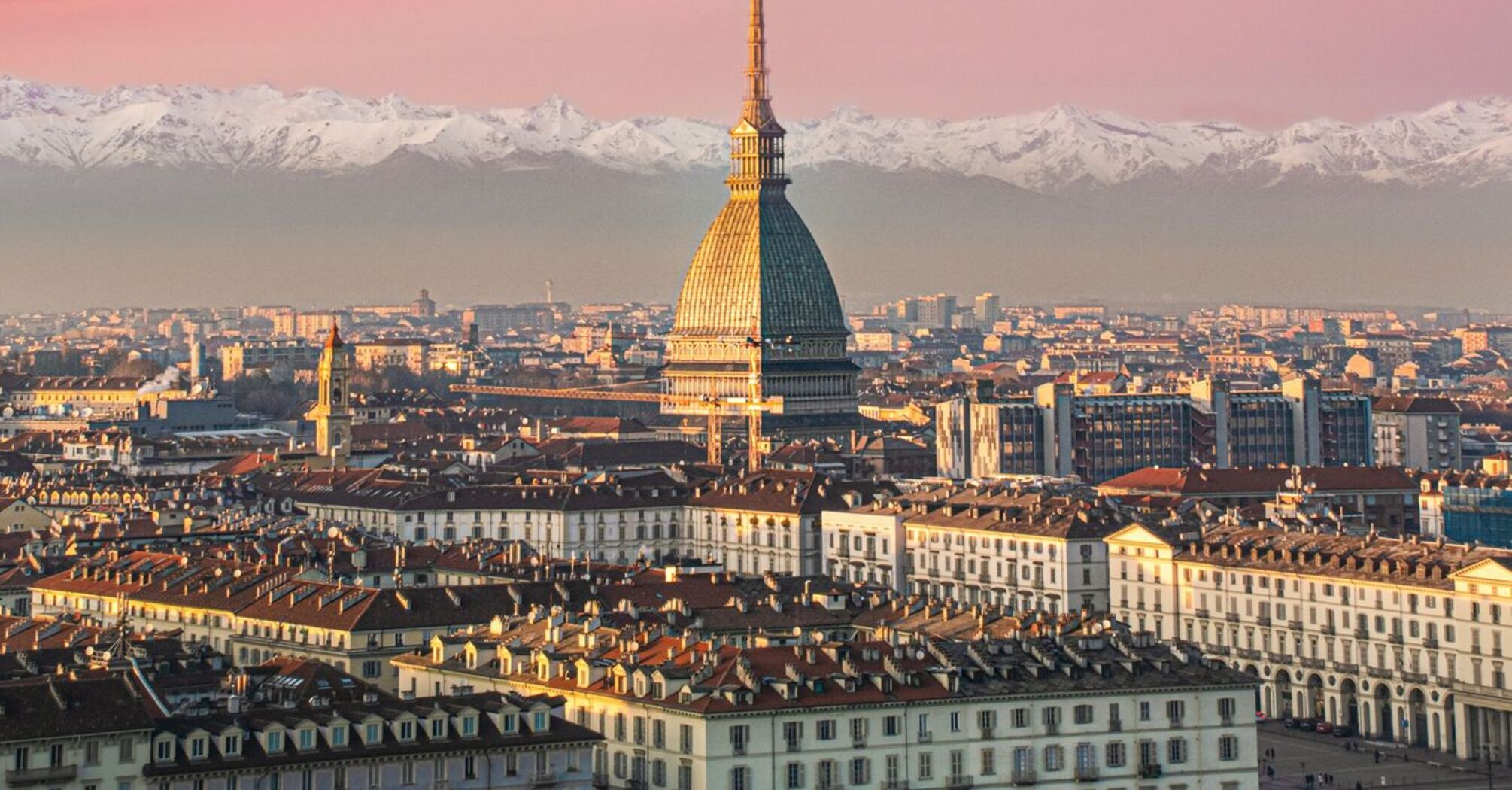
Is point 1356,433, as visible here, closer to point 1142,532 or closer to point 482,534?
point 482,534

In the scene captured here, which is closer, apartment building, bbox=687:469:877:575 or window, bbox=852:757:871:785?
window, bbox=852:757:871:785

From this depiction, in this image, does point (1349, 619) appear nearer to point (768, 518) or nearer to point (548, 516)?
point (768, 518)

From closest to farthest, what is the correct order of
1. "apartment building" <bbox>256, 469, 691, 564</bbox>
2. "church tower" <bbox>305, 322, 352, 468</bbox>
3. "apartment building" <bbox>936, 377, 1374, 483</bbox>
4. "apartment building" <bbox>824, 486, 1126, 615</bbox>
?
"apartment building" <bbox>824, 486, 1126, 615</bbox> < "apartment building" <bbox>256, 469, 691, 564</bbox> < "church tower" <bbox>305, 322, 352, 468</bbox> < "apartment building" <bbox>936, 377, 1374, 483</bbox>

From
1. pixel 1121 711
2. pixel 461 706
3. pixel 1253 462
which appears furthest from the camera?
pixel 1253 462

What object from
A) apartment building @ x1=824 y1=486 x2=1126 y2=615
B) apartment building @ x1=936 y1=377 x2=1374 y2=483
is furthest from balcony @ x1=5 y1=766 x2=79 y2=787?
apartment building @ x1=936 y1=377 x2=1374 y2=483

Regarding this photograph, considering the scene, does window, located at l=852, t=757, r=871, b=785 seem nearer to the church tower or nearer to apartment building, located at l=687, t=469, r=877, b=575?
apartment building, located at l=687, t=469, r=877, b=575

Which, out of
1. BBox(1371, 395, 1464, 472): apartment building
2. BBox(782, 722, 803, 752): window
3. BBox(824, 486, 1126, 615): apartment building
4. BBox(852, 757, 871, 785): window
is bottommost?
BBox(852, 757, 871, 785): window

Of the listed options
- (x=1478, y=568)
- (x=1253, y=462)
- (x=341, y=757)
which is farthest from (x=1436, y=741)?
(x=1253, y=462)
